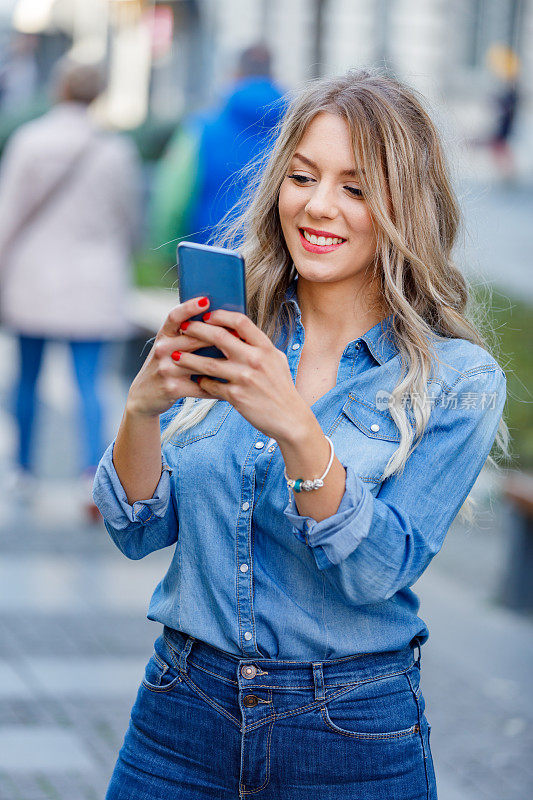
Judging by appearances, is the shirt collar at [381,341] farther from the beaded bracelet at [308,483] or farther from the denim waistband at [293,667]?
the denim waistband at [293,667]

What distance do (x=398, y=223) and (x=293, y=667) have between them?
2.57ft

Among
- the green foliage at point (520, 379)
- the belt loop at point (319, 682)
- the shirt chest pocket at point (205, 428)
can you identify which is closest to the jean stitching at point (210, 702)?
the belt loop at point (319, 682)

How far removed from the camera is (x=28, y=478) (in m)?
6.45

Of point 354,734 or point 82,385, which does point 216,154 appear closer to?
point 82,385

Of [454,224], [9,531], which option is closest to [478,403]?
[454,224]

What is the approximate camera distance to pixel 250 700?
200cm

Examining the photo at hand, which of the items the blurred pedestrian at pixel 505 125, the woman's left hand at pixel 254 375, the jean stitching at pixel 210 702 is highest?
the woman's left hand at pixel 254 375

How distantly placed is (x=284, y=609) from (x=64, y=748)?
195 centimetres

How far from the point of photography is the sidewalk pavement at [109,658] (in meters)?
3.65

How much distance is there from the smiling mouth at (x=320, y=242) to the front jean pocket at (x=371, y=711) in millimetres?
750

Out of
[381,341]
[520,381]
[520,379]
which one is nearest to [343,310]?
[381,341]

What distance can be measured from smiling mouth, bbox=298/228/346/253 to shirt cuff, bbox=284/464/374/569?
0.44 metres

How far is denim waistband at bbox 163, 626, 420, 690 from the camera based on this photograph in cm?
200

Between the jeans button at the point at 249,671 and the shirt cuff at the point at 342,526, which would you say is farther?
the jeans button at the point at 249,671
